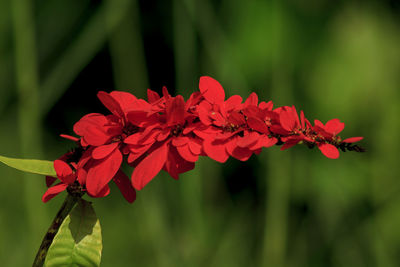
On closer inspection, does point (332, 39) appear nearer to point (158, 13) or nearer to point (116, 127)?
point (158, 13)

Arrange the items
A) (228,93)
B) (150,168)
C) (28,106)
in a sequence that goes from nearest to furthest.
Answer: (150,168)
(28,106)
(228,93)

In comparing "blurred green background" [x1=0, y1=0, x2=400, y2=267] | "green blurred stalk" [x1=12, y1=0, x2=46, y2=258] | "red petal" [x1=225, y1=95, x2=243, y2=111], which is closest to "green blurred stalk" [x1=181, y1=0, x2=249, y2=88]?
"blurred green background" [x1=0, y1=0, x2=400, y2=267]

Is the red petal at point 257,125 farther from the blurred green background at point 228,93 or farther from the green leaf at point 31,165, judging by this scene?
the blurred green background at point 228,93

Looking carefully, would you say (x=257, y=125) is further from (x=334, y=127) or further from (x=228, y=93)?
(x=228, y=93)

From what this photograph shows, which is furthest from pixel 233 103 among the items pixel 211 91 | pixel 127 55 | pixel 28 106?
pixel 127 55

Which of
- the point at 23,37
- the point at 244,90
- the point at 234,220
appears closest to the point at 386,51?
the point at 244,90

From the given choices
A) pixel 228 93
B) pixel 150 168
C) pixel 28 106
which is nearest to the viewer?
pixel 150 168
